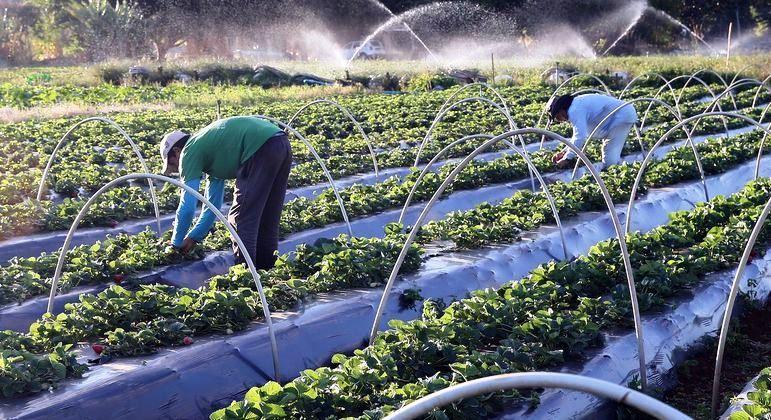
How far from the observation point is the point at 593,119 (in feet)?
39.2

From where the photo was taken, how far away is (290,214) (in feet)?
31.2

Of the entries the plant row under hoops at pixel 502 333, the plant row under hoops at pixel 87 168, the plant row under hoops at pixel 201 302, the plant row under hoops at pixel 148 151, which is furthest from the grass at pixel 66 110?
the plant row under hoops at pixel 502 333

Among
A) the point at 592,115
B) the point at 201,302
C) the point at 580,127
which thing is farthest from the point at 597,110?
the point at 201,302

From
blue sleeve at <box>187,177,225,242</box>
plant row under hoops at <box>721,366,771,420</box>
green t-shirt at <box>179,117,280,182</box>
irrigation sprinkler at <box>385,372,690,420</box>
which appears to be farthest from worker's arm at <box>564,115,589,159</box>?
irrigation sprinkler at <box>385,372,690,420</box>

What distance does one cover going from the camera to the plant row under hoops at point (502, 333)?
4.54m

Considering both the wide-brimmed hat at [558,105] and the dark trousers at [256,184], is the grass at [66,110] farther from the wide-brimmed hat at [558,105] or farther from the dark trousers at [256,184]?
the dark trousers at [256,184]

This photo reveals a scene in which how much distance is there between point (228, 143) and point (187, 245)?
97 centimetres

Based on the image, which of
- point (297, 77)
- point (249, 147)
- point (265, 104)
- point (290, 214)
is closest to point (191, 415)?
point (249, 147)

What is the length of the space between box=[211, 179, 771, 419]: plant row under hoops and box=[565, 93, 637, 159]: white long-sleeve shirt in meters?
3.45

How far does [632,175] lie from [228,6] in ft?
137

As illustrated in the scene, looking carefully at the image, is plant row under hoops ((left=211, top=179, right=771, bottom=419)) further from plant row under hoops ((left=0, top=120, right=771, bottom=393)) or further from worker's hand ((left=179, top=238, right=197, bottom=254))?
worker's hand ((left=179, top=238, right=197, bottom=254))

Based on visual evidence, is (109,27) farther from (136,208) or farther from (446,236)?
(446,236)

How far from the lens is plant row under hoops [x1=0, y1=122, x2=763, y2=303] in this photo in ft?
24.0

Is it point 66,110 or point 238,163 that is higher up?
point 238,163
